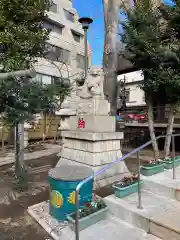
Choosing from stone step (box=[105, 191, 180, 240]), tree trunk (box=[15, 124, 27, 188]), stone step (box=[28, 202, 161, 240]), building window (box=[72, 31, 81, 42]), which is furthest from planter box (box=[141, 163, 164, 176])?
building window (box=[72, 31, 81, 42])

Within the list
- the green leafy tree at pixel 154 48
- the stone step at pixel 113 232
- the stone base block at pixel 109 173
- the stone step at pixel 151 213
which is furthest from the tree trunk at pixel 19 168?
the green leafy tree at pixel 154 48

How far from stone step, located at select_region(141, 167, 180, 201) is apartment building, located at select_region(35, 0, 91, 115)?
55.2ft

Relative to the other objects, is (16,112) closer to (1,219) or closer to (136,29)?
(1,219)

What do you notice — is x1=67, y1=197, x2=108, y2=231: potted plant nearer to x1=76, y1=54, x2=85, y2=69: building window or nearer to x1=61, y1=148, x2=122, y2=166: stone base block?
x1=61, y1=148, x2=122, y2=166: stone base block

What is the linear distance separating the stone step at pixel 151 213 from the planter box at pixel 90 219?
0.24 metres

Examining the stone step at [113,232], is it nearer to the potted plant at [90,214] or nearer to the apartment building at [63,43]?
the potted plant at [90,214]

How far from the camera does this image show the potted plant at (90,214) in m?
3.55

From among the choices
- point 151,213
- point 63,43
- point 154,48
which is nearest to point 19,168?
point 151,213

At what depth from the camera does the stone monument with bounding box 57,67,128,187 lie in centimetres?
600

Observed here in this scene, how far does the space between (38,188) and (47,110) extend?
85.7 inches

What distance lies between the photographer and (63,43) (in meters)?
22.8

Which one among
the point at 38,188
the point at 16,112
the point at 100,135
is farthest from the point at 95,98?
the point at 38,188

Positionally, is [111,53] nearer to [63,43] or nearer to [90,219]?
[90,219]

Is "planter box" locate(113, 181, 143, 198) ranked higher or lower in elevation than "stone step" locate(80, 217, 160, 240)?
higher
